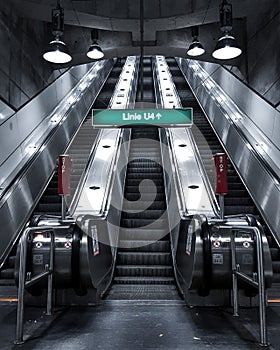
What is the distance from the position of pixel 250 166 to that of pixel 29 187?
13.6 ft

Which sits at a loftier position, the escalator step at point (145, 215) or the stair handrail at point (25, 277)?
the escalator step at point (145, 215)

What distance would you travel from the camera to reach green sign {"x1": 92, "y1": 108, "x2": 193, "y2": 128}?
6.75m

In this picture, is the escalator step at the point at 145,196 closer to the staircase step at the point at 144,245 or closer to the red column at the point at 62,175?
the staircase step at the point at 144,245

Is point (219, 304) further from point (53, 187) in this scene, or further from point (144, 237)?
point (53, 187)

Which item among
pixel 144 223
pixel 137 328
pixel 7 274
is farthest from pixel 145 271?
pixel 137 328

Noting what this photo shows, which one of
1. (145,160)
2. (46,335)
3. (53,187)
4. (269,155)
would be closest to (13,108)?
(53,187)

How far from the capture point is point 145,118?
677cm

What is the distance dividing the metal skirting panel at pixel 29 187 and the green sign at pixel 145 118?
1641 millimetres

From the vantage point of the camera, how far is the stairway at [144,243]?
5219mm

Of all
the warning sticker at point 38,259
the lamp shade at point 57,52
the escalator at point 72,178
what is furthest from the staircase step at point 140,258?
the lamp shade at point 57,52

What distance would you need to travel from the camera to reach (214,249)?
4.24 m

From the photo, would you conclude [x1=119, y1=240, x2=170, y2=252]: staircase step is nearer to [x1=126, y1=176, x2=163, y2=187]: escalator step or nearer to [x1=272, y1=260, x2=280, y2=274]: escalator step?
[x1=272, y1=260, x2=280, y2=274]: escalator step

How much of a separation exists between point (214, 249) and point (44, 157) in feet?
16.4

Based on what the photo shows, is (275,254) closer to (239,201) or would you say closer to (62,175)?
(239,201)
